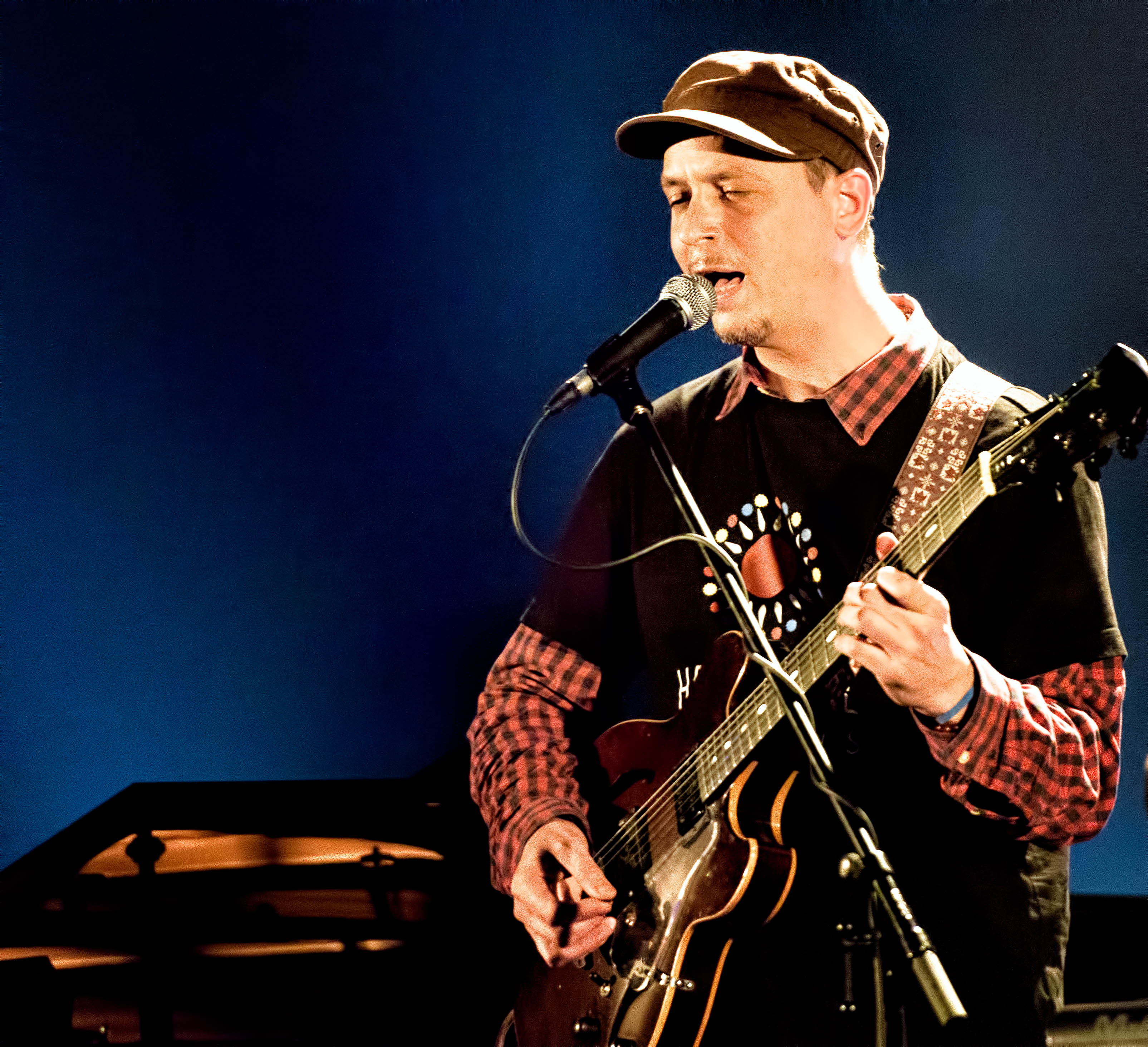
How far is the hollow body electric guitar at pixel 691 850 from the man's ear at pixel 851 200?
2.08 feet

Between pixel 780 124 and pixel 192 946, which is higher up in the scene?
pixel 780 124

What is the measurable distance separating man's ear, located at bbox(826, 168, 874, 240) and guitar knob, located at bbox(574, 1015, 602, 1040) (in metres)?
1.44

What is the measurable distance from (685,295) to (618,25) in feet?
3.64

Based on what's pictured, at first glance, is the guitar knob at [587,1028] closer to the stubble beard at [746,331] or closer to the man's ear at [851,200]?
the stubble beard at [746,331]

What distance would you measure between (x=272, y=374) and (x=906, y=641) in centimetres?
169

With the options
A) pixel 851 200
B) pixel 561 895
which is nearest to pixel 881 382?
pixel 851 200

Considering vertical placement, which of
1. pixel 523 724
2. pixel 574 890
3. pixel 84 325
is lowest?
pixel 574 890

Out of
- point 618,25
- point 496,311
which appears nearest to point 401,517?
point 496,311

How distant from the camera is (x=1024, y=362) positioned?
7.48 feet

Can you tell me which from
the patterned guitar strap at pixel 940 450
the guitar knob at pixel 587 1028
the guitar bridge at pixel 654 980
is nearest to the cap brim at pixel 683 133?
the patterned guitar strap at pixel 940 450

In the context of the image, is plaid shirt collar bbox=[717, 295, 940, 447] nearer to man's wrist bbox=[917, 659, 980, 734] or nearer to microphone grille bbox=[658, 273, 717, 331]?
microphone grille bbox=[658, 273, 717, 331]

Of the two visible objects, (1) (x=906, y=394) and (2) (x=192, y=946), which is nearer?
(1) (x=906, y=394)

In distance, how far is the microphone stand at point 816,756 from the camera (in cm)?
122

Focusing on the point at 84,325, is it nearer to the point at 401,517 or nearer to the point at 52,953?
the point at 401,517
